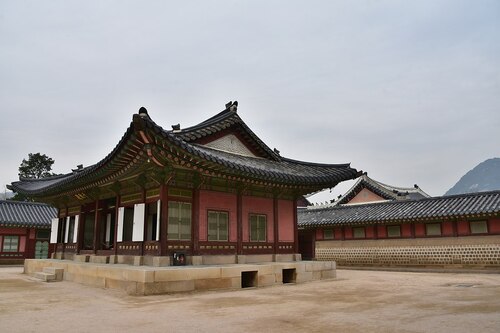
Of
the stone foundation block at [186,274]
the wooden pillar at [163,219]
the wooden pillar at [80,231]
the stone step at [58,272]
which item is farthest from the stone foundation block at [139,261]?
the wooden pillar at [80,231]

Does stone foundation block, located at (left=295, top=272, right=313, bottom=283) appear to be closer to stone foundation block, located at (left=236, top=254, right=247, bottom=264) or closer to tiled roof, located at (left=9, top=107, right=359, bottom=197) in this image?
stone foundation block, located at (left=236, top=254, right=247, bottom=264)

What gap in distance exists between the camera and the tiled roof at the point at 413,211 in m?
24.3

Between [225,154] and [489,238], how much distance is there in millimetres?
17108

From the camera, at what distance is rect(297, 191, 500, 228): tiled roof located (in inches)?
957

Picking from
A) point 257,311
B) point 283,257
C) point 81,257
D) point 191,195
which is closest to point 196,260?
point 191,195

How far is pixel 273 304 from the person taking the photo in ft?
35.2

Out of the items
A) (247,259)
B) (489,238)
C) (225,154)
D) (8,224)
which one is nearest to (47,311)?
(247,259)

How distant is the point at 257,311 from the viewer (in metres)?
9.54

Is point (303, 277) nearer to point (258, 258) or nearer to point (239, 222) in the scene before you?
point (258, 258)

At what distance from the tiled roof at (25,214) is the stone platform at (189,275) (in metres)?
17.5

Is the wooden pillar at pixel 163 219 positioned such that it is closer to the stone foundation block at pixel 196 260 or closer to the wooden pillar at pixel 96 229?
the stone foundation block at pixel 196 260

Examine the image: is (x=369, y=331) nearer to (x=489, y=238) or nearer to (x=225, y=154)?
(x=225, y=154)

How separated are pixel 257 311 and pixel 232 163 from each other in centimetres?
667

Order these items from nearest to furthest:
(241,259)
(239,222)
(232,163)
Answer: (232,163), (241,259), (239,222)
